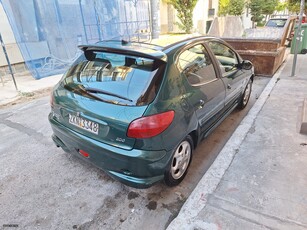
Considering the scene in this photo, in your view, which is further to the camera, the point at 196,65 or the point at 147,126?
the point at 196,65

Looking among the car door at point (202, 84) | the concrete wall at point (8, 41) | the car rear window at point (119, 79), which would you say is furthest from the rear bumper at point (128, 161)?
the concrete wall at point (8, 41)

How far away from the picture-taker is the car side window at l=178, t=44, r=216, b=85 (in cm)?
254

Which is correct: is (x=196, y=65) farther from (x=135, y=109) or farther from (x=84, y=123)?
(x=84, y=123)

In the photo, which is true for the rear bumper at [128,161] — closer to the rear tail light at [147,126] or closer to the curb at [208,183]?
the rear tail light at [147,126]

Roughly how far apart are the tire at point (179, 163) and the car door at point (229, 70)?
117 cm

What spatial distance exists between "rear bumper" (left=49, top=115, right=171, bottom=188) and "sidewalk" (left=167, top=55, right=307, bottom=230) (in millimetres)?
455

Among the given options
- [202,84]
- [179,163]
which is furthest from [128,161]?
[202,84]

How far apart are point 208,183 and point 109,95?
140 cm

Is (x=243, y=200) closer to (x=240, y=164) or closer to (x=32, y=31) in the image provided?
(x=240, y=164)

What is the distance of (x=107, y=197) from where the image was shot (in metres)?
2.49

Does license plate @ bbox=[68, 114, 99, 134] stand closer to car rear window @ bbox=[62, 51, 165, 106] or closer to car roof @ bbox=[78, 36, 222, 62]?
car rear window @ bbox=[62, 51, 165, 106]

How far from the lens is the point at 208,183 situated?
2.54 m

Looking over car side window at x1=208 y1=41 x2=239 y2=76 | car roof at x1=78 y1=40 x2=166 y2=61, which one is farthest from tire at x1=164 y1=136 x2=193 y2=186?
car side window at x1=208 y1=41 x2=239 y2=76

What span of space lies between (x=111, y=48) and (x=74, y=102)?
0.66 metres
